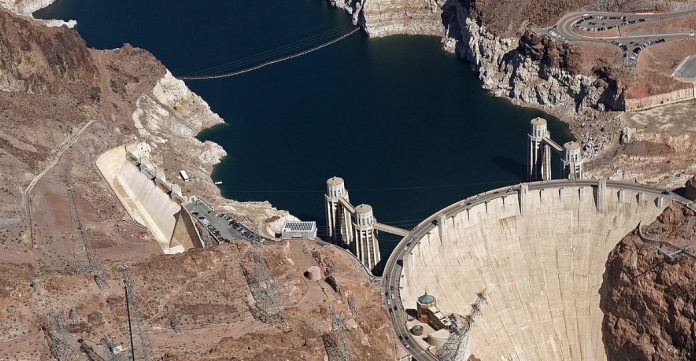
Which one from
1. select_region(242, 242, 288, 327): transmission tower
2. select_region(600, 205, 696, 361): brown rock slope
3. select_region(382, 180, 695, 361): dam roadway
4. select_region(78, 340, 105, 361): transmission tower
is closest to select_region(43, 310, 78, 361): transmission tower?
select_region(78, 340, 105, 361): transmission tower

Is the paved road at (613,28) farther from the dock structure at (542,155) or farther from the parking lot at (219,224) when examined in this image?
the parking lot at (219,224)

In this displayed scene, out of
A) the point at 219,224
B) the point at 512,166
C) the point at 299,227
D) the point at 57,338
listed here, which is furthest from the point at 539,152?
the point at 57,338

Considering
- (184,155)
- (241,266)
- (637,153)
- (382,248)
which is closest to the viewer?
(241,266)

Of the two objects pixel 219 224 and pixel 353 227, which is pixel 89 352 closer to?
pixel 219 224

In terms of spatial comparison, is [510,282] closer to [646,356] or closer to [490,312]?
[490,312]

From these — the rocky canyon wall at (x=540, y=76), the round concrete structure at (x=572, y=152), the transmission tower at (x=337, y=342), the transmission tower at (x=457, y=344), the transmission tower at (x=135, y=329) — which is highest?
the rocky canyon wall at (x=540, y=76)

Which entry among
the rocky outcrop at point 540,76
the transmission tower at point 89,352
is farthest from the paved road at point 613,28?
the transmission tower at point 89,352

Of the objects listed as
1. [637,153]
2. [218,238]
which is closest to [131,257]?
[218,238]

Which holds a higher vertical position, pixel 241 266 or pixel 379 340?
pixel 241 266
